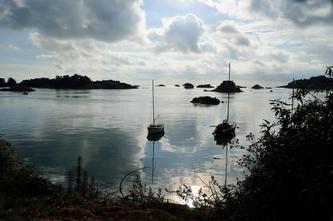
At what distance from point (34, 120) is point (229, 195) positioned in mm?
76374

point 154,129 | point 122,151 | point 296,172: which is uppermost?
point 296,172

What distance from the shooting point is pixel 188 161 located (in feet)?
138

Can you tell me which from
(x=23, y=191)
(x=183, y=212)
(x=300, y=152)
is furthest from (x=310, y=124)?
(x=23, y=191)

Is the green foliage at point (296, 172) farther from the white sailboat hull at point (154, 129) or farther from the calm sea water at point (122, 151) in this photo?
the white sailboat hull at point (154, 129)

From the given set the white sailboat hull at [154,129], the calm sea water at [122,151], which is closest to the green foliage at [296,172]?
the calm sea water at [122,151]

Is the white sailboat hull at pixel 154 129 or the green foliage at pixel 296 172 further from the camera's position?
the white sailboat hull at pixel 154 129

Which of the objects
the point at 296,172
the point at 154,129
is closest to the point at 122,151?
the point at 154,129

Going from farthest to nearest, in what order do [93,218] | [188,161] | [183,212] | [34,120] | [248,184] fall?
[34,120] → [188,161] → [183,212] → [93,218] → [248,184]

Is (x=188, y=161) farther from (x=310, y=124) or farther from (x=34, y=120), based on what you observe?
(x=34, y=120)

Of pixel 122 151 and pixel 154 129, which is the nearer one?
pixel 122 151

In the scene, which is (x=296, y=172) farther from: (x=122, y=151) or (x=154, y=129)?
(x=154, y=129)

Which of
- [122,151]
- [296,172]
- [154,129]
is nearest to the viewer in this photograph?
[296,172]

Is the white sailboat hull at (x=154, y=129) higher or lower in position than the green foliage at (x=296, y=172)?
lower

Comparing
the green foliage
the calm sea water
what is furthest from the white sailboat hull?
the green foliage
